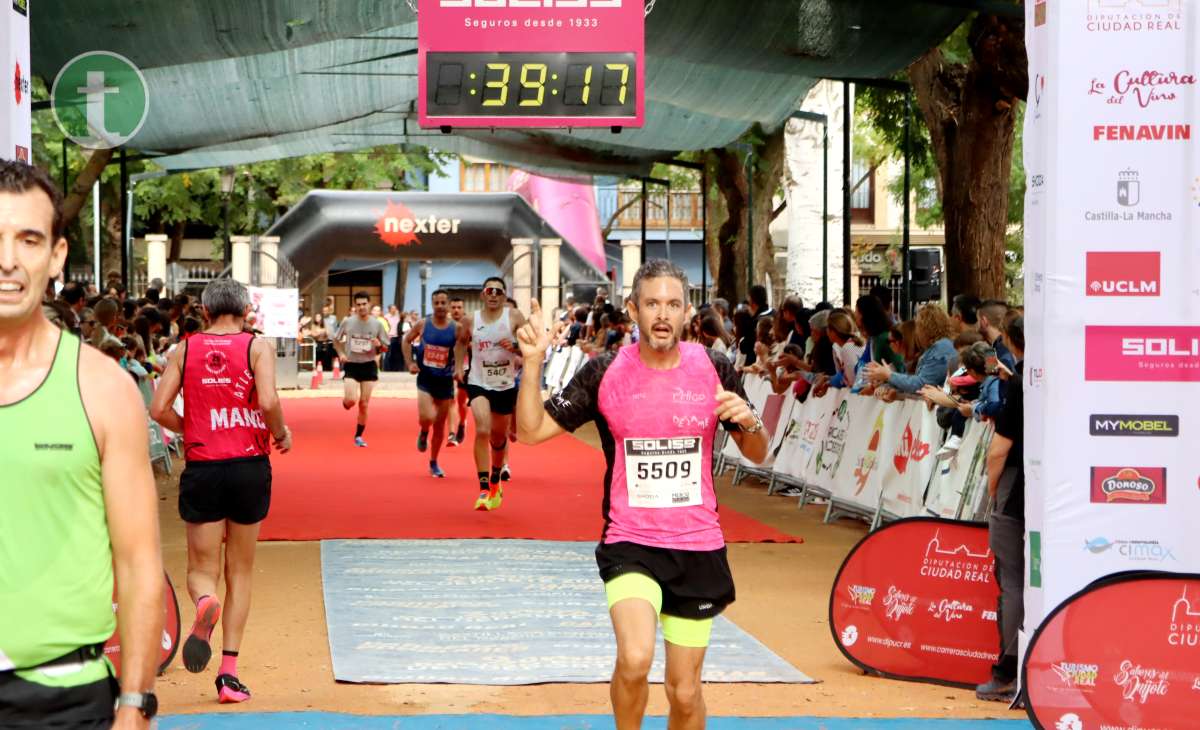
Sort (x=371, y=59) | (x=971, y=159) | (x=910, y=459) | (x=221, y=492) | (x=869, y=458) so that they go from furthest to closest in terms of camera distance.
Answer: (x=371, y=59), (x=971, y=159), (x=869, y=458), (x=910, y=459), (x=221, y=492)

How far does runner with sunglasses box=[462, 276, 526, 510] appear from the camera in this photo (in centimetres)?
1463

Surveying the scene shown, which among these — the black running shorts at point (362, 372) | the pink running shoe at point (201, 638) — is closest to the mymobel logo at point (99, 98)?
the black running shorts at point (362, 372)

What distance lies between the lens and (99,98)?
14.9 metres

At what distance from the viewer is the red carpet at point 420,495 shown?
520 inches

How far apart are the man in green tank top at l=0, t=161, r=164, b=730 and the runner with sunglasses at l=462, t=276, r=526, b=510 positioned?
447 inches

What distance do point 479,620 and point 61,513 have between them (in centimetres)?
642

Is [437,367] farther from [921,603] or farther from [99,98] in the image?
[921,603]

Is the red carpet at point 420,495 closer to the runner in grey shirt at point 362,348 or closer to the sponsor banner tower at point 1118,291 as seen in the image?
the runner in grey shirt at point 362,348

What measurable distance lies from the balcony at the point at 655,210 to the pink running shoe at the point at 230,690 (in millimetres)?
54980

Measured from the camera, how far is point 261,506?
25.1 ft

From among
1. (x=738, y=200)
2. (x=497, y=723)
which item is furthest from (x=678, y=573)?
(x=738, y=200)

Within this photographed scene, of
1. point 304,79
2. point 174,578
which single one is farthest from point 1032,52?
point 304,79

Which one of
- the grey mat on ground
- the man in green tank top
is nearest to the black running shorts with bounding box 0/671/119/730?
the man in green tank top

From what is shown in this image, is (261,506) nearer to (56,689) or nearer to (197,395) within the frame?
(197,395)
